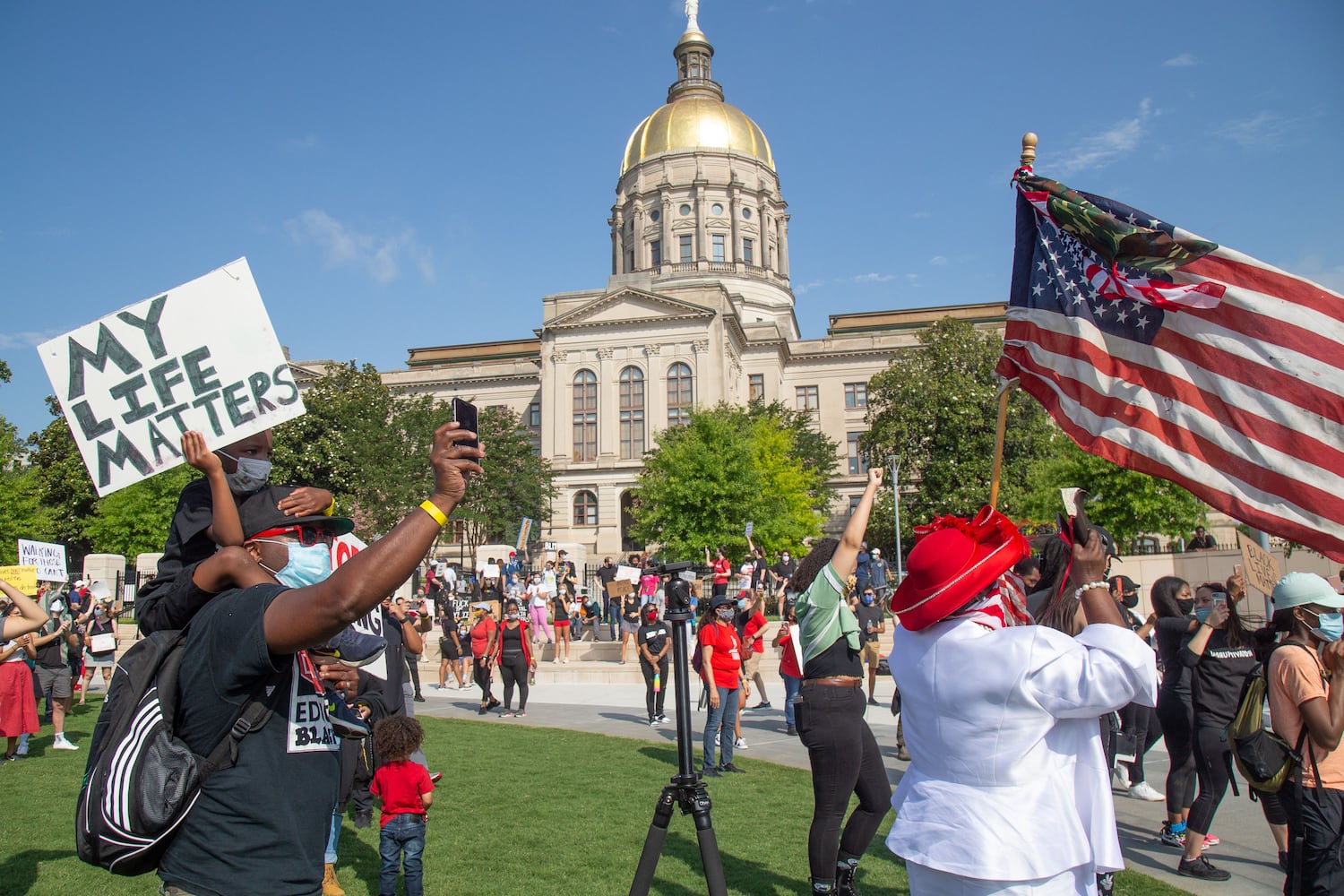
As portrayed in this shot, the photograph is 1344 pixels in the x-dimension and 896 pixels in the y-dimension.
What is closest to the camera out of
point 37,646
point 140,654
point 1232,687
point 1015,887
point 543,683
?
point 140,654

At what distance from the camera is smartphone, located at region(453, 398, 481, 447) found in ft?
8.26

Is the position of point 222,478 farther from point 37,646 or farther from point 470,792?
point 37,646

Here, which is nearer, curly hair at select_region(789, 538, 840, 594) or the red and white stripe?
the red and white stripe

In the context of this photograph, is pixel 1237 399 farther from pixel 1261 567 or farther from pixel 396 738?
pixel 396 738

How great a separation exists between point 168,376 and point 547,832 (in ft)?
18.5

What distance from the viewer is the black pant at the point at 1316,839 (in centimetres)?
442

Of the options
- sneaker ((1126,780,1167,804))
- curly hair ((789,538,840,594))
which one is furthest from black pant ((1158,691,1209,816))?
curly hair ((789,538,840,594))

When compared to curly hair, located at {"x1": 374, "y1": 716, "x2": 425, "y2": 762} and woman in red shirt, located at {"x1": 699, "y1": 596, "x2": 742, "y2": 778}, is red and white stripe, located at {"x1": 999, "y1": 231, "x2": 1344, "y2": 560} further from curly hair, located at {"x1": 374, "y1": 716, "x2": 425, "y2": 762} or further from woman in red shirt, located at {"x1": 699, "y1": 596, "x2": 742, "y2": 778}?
woman in red shirt, located at {"x1": 699, "y1": 596, "x2": 742, "y2": 778}

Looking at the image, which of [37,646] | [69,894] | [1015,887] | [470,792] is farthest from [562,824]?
[37,646]

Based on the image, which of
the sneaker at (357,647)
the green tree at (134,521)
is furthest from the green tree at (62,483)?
the sneaker at (357,647)

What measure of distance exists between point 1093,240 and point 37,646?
12.9 metres

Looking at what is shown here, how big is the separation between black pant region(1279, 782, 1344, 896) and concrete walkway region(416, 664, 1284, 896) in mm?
1950

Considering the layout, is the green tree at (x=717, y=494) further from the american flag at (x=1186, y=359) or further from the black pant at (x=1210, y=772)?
the american flag at (x=1186, y=359)

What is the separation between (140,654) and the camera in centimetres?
266
